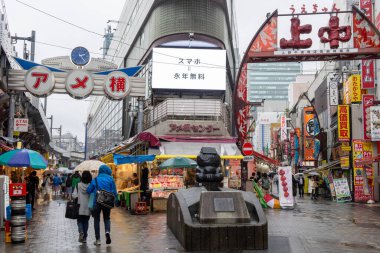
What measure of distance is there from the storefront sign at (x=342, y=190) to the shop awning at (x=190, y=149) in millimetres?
7749

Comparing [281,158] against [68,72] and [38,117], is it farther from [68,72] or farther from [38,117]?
[68,72]

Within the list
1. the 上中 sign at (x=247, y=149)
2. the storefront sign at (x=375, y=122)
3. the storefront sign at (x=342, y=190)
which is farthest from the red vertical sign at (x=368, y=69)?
the 上中 sign at (x=247, y=149)

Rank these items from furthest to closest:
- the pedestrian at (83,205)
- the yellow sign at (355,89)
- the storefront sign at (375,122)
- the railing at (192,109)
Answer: the yellow sign at (355,89), the railing at (192,109), the storefront sign at (375,122), the pedestrian at (83,205)

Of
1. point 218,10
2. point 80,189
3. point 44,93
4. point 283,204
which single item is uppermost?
point 218,10

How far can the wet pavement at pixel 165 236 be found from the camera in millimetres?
10602

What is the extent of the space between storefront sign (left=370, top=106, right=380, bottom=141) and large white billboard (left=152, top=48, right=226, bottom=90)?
10.5 meters

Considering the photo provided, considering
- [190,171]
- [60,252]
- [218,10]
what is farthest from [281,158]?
[60,252]

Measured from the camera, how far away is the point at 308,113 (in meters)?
53.2

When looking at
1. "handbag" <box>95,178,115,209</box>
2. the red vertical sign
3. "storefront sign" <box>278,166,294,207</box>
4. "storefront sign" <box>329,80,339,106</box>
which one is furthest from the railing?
"handbag" <box>95,178,115,209</box>

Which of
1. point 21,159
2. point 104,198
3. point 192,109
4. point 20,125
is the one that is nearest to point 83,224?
point 104,198

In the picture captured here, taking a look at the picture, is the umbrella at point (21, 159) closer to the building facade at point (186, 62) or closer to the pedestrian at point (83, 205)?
the pedestrian at point (83, 205)

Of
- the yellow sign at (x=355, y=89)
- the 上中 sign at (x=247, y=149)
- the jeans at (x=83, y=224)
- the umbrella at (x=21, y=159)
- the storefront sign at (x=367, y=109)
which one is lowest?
the jeans at (x=83, y=224)

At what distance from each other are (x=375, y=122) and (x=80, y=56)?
16.9 metres

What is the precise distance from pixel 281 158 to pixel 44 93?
64.0 m
